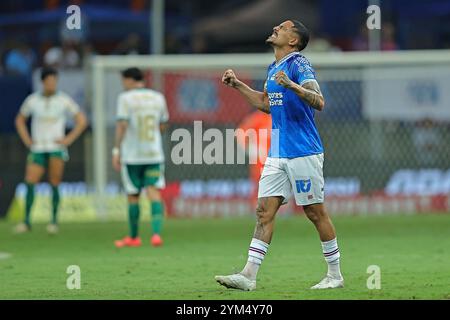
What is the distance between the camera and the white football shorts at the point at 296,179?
12.0 metres

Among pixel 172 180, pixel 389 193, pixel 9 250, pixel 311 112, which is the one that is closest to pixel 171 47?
pixel 172 180

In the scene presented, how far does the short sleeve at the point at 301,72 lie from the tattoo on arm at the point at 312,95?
0.20 ft

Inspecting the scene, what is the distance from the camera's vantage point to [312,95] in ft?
38.1

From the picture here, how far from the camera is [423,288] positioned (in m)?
12.1

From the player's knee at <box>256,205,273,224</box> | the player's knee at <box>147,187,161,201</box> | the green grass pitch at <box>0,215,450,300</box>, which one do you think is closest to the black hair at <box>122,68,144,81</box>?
the player's knee at <box>147,187,161,201</box>

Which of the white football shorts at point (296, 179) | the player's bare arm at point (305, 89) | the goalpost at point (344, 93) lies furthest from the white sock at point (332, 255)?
the goalpost at point (344, 93)

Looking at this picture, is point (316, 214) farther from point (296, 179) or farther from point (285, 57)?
point (285, 57)

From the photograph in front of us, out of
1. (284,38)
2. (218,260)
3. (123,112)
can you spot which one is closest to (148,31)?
(123,112)

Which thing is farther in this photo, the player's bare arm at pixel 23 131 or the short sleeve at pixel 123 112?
the player's bare arm at pixel 23 131

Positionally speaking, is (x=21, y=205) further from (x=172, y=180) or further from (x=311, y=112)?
(x=311, y=112)

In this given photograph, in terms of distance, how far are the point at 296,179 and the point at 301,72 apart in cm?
100

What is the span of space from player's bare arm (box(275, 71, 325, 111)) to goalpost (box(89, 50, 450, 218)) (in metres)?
12.1

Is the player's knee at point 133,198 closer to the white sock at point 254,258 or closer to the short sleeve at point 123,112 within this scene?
the short sleeve at point 123,112

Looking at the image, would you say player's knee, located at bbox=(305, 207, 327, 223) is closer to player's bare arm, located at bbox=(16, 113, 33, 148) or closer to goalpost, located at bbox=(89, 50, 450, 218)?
player's bare arm, located at bbox=(16, 113, 33, 148)
